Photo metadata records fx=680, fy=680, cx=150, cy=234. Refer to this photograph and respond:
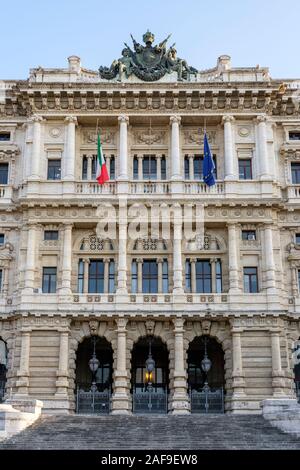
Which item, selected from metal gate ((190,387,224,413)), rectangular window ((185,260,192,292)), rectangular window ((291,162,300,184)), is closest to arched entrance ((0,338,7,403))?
metal gate ((190,387,224,413))

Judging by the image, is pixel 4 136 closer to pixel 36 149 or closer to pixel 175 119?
pixel 36 149

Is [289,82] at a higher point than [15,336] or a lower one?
higher

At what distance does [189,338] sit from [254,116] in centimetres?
1402

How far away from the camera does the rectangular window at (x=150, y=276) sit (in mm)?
38812

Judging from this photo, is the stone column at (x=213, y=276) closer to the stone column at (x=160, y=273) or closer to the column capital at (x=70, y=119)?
the stone column at (x=160, y=273)

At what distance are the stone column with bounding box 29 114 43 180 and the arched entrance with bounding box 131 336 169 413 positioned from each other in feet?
37.7

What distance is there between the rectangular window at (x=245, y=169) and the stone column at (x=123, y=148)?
6.90 meters

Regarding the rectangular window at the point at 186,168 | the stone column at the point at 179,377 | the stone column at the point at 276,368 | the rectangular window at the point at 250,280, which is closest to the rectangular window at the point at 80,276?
the stone column at the point at 179,377

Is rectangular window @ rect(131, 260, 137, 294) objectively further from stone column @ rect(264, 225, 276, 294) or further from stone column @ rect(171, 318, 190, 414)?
stone column @ rect(264, 225, 276, 294)

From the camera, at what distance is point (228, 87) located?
4056 centimetres

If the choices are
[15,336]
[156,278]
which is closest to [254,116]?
[156,278]
